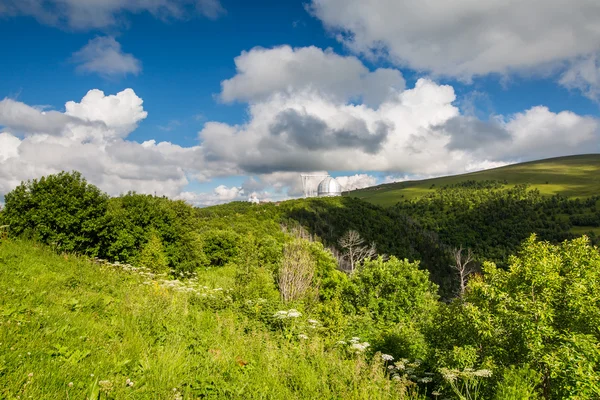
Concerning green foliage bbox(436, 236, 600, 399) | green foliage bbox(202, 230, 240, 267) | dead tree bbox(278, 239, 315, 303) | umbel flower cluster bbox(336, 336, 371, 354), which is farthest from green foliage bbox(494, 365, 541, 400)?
green foliage bbox(202, 230, 240, 267)

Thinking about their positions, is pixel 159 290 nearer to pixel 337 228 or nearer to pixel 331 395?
pixel 331 395

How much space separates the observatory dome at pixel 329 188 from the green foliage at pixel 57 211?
3618 inches

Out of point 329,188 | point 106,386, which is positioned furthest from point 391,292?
point 329,188

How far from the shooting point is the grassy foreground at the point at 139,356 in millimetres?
3762

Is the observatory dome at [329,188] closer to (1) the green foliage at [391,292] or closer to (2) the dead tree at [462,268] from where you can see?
(2) the dead tree at [462,268]

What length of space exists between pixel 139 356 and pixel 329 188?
10433 centimetres

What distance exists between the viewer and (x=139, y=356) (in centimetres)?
482

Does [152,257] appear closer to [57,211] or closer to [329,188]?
[57,211]

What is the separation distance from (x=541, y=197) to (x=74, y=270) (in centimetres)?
18747

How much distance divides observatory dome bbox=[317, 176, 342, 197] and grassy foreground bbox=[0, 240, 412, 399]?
10070 cm

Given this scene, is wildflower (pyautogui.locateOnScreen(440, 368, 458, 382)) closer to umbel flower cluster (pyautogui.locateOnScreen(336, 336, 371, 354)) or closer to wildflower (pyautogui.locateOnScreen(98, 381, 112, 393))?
umbel flower cluster (pyautogui.locateOnScreen(336, 336, 371, 354))

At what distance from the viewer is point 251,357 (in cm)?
583

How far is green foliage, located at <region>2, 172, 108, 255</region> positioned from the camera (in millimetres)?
15969

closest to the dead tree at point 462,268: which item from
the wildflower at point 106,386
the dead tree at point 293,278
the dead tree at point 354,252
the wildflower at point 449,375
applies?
the dead tree at point 354,252
